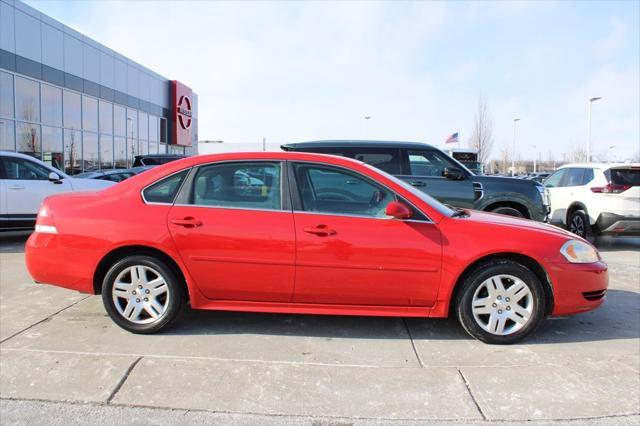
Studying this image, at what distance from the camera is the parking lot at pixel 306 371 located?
9.79 ft

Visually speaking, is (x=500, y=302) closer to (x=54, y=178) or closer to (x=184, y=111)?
(x=54, y=178)

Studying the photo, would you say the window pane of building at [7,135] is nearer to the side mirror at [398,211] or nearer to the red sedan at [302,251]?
the red sedan at [302,251]

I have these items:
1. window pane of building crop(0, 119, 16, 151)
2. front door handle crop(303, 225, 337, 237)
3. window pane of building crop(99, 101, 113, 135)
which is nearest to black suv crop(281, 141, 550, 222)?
front door handle crop(303, 225, 337, 237)

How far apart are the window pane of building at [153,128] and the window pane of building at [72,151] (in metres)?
9.52

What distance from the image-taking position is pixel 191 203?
4094mm

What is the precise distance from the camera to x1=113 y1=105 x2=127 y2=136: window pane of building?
85.3 ft

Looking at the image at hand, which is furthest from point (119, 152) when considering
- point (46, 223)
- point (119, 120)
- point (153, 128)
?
point (46, 223)

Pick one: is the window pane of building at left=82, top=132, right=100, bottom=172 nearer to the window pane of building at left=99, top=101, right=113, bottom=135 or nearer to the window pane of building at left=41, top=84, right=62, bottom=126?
the window pane of building at left=99, top=101, right=113, bottom=135

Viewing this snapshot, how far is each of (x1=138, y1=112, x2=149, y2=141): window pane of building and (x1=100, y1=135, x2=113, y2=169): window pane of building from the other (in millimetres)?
4240

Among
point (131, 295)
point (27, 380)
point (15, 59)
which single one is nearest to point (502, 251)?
point (131, 295)

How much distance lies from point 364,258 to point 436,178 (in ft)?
14.9

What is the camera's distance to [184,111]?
36406mm

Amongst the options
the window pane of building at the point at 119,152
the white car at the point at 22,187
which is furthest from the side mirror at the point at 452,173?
the window pane of building at the point at 119,152

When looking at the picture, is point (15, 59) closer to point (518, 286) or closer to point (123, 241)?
point (123, 241)
